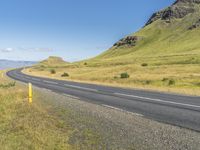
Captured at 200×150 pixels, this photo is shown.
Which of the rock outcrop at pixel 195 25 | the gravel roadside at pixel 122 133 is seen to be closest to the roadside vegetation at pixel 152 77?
the gravel roadside at pixel 122 133

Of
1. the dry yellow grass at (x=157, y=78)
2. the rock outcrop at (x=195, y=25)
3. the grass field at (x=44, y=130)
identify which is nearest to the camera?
the grass field at (x=44, y=130)

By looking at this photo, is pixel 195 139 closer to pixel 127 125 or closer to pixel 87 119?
pixel 127 125

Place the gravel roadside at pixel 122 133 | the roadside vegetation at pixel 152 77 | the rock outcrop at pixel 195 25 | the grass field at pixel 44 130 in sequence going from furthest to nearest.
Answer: the rock outcrop at pixel 195 25, the roadside vegetation at pixel 152 77, the grass field at pixel 44 130, the gravel roadside at pixel 122 133

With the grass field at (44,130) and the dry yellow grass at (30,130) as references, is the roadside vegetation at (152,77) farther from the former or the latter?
the dry yellow grass at (30,130)

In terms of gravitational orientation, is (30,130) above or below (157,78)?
below

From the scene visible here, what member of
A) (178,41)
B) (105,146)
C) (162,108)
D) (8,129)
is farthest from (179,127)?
(178,41)

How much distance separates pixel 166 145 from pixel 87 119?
449 cm

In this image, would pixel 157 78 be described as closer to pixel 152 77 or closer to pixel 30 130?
pixel 152 77

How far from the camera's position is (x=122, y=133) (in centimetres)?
973

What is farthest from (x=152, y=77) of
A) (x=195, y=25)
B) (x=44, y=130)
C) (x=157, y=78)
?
(x=195, y=25)

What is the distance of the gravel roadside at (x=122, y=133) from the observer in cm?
835

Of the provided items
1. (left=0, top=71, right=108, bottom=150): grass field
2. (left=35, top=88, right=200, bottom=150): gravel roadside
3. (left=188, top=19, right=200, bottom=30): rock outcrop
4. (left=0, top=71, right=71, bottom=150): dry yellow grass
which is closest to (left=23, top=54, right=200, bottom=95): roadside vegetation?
(left=35, top=88, right=200, bottom=150): gravel roadside

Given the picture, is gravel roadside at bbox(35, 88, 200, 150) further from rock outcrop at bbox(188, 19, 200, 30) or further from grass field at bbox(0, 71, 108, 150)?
rock outcrop at bbox(188, 19, 200, 30)

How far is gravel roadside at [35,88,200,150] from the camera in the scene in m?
8.35
